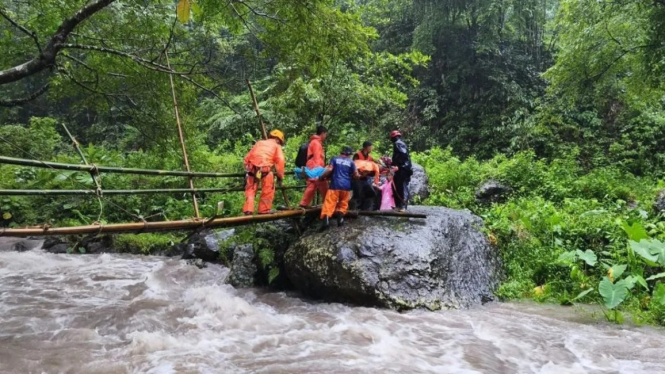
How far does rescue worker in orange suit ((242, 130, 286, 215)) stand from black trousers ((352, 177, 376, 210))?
5.21 feet

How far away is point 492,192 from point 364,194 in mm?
6499

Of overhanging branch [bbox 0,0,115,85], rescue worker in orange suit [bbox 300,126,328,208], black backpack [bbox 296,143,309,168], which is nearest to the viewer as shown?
overhanging branch [bbox 0,0,115,85]

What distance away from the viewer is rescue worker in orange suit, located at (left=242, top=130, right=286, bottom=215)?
25.5ft

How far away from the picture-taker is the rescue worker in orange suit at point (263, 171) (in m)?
7.77

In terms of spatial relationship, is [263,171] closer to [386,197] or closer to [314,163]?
[314,163]

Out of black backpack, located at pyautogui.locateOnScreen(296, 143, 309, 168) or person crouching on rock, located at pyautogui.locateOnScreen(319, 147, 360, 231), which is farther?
black backpack, located at pyautogui.locateOnScreen(296, 143, 309, 168)

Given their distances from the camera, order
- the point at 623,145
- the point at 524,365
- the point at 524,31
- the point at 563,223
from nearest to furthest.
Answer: the point at 524,365 → the point at 563,223 → the point at 623,145 → the point at 524,31

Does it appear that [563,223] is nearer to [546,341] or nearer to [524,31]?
[546,341]

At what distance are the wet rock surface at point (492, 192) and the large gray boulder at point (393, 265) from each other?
553cm

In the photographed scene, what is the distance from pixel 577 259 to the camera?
8.49 m

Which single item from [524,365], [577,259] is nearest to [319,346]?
[524,365]

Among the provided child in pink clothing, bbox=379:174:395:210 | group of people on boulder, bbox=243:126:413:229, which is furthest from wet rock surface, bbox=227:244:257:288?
child in pink clothing, bbox=379:174:395:210

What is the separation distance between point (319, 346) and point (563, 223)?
21.5 ft

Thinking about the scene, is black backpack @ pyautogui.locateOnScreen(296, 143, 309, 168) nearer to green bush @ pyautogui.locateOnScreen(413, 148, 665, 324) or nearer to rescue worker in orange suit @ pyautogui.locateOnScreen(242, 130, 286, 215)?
rescue worker in orange suit @ pyautogui.locateOnScreen(242, 130, 286, 215)
